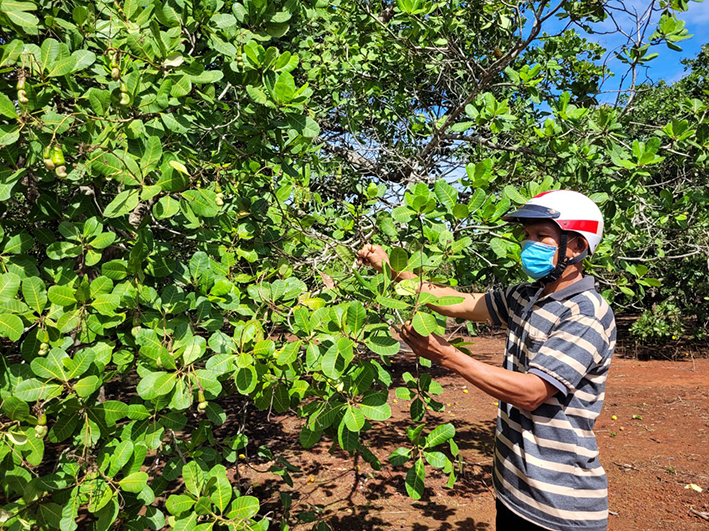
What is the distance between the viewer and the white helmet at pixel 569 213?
1.96m

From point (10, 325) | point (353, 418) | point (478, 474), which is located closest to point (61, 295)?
point (10, 325)

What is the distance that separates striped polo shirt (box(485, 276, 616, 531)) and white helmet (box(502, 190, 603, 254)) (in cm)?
20

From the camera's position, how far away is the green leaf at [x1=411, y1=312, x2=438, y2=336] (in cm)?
156

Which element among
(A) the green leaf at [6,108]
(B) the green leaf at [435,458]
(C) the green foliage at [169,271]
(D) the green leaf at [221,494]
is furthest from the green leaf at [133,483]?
(A) the green leaf at [6,108]

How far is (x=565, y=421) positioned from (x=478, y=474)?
3.39m

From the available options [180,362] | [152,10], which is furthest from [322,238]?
[152,10]

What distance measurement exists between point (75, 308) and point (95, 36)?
3.50 ft

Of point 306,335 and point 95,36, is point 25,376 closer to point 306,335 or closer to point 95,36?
point 306,335

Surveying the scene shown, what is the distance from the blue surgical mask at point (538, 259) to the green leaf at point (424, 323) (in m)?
0.64

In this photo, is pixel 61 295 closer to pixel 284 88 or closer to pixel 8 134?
pixel 8 134

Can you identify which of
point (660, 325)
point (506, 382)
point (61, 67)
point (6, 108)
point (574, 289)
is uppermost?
point (61, 67)

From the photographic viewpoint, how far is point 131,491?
5.66 ft

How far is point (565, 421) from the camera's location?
1.88m

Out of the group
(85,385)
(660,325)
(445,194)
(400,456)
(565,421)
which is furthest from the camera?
(660,325)
